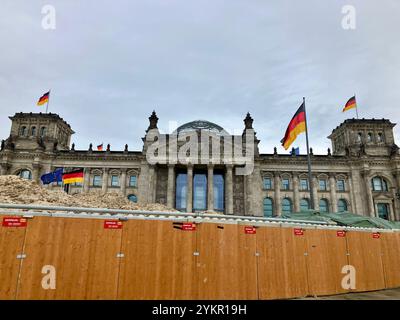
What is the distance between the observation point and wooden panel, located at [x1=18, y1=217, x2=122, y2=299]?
809cm

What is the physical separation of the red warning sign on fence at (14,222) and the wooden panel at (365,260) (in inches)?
514

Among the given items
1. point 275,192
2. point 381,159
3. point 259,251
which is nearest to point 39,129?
point 275,192

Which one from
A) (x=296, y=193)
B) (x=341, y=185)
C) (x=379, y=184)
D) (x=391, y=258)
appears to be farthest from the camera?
(x=341, y=185)

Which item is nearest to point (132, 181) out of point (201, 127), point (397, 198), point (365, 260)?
point (201, 127)

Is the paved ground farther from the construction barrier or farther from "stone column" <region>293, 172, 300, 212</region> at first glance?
"stone column" <region>293, 172, 300, 212</region>

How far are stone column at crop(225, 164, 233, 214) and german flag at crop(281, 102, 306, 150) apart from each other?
25614 millimetres

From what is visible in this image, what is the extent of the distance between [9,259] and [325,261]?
11.6 meters

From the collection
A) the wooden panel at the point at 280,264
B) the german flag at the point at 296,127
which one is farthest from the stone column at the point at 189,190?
the wooden panel at the point at 280,264

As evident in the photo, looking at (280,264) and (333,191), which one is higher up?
(333,191)

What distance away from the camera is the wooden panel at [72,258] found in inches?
318

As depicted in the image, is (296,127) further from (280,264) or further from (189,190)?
(189,190)

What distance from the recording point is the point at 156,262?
9141mm

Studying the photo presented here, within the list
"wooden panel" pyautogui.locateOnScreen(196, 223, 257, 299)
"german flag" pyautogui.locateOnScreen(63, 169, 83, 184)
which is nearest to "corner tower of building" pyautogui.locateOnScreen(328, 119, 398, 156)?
"german flag" pyautogui.locateOnScreen(63, 169, 83, 184)
